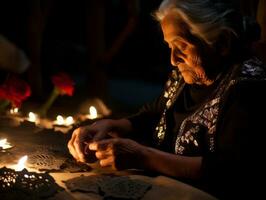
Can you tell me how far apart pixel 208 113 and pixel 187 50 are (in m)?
0.49

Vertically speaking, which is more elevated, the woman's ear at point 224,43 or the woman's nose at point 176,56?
the woman's ear at point 224,43

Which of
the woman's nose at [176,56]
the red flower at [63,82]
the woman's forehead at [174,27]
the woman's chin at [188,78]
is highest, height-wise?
the woman's forehead at [174,27]

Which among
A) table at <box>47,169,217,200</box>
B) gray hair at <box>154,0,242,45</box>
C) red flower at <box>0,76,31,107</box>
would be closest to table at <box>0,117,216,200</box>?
table at <box>47,169,217,200</box>

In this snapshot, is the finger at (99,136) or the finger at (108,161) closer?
the finger at (108,161)

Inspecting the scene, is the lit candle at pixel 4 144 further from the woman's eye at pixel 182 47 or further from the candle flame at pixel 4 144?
the woman's eye at pixel 182 47

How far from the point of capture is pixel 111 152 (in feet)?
11.3

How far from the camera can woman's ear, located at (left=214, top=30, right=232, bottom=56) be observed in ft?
11.3

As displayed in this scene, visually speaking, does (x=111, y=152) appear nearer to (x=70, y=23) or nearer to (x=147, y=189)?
(x=147, y=189)

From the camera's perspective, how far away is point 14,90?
568 centimetres

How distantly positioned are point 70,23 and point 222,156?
42.3ft

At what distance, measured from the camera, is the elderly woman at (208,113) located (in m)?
3.17

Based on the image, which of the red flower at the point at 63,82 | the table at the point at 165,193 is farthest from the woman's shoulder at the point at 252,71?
the red flower at the point at 63,82

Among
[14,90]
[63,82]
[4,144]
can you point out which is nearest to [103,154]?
[4,144]

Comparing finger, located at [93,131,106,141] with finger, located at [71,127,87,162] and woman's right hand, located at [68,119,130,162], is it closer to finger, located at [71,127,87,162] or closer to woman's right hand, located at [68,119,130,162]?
woman's right hand, located at [68,119,130,162]
